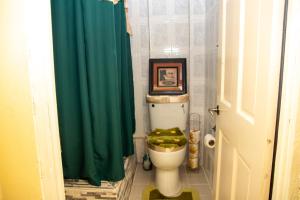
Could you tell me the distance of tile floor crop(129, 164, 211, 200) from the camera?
6.25ft

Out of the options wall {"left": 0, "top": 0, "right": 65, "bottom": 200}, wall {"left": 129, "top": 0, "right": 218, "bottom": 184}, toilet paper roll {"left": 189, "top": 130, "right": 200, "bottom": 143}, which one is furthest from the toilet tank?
wall {"left": 0, "top": 0, "right": 65, "bottom": 200}

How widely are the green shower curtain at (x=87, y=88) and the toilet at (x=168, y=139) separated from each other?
0.44 metres

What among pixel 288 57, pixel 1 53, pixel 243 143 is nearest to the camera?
pixel 288 57

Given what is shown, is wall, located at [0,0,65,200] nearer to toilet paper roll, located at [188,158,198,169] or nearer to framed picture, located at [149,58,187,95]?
framed picture, located at [149,58,187,95]

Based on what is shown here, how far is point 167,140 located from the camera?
1896 mm

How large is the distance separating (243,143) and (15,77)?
3.17ft

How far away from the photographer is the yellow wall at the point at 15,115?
769mm

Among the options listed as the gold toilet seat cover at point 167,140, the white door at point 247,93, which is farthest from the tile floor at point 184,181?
the white door at point 247,93

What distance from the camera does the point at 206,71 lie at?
2193 mm

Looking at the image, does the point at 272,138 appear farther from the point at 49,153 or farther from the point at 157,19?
the point at 157,19

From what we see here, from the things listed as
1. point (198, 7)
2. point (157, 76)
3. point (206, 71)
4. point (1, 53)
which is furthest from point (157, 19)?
point (1, 53)

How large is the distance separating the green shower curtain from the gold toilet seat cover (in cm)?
43

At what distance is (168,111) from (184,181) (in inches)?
28.4

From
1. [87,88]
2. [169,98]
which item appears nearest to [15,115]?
[87,88]
